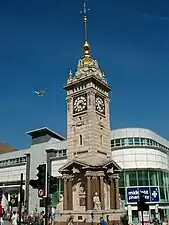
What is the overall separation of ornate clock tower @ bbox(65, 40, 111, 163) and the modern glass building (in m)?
14.4

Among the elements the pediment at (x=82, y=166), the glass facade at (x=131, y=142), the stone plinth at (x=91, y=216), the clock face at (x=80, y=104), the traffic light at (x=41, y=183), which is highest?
the clock face at (x=80, y=104)

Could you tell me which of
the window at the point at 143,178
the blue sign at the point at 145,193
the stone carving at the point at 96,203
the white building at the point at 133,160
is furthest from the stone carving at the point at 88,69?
the blue sign at the point at 145,193

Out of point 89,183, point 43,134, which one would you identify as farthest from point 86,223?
point 43,134

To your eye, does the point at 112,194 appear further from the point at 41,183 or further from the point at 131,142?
the point at 41,183

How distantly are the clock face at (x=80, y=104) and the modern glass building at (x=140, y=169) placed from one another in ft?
57.5

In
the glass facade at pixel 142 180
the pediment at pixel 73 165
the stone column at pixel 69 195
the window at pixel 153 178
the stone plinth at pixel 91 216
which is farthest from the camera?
the window at pixel 153 178

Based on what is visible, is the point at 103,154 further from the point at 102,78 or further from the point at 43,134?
the point at 43,134

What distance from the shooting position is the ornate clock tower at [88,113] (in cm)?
4053

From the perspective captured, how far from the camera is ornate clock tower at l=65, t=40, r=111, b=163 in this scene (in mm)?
40531

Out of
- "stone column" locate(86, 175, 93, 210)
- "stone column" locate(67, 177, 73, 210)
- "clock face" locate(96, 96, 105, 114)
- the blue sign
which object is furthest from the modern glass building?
"stone column" locate(86, 175, 93, 210)

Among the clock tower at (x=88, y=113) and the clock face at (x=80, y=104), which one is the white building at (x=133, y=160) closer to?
the clock tower at (x=88, y=113)

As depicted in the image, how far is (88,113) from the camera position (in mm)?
41531

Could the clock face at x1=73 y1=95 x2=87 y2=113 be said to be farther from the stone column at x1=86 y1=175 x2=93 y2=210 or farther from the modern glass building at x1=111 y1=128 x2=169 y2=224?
the modern glass building at x1=111 y1=128 x2=169 y2=224

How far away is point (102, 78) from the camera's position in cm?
4638
